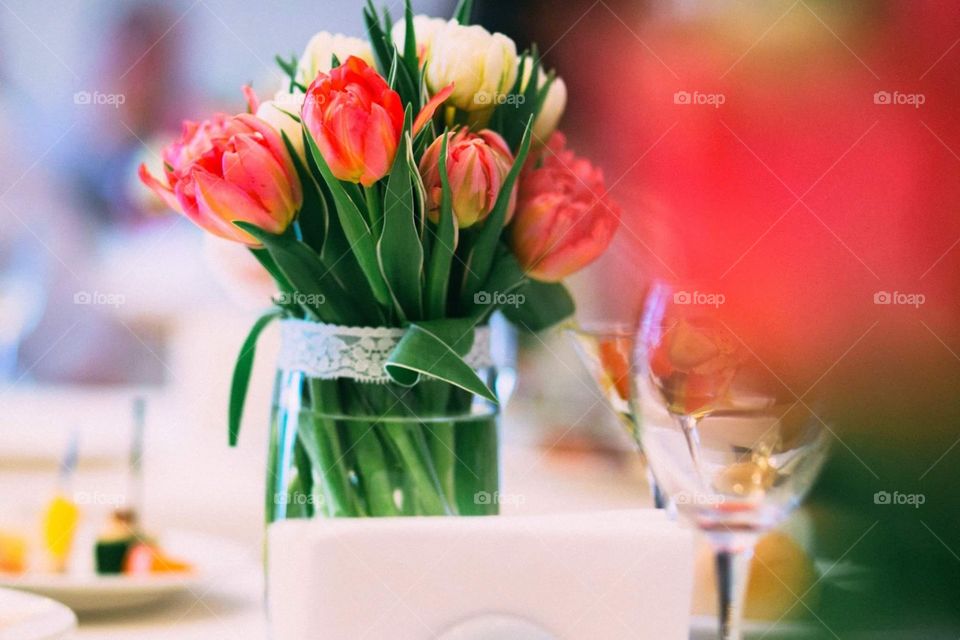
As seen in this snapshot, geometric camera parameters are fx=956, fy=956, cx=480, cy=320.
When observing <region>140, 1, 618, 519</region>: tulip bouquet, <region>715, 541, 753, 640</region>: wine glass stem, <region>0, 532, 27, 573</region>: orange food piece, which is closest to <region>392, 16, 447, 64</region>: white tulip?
<region>140, 1, 618, 519</region>: tulip bouquet

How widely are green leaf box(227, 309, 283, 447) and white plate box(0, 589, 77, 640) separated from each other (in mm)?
92

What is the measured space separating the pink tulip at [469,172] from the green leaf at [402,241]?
1cm

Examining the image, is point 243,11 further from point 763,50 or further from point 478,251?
point 478,251

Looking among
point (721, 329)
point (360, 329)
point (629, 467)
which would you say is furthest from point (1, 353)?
point (721, 329)

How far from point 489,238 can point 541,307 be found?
0.24ft

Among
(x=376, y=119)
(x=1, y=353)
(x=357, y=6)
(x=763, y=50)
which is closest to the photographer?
(x=376, y=119)

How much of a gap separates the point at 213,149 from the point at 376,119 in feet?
0.20

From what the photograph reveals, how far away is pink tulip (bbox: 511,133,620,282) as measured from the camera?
1.15 ft

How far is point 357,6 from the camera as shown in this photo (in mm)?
1301

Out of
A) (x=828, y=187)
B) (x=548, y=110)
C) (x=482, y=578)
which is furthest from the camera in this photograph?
(x=828, y=187)

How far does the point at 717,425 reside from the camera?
304mm

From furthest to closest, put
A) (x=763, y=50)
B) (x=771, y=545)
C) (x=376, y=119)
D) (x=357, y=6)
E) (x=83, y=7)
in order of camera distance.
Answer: (x=83, y=7)
(x=357, y=6)
(x=763, y=50)
(x=771, y=545)
(x=376, y=119)

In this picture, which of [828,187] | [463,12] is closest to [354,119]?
[463,12]

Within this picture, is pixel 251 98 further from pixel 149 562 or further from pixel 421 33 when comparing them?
pixel 149 562
